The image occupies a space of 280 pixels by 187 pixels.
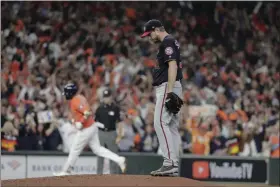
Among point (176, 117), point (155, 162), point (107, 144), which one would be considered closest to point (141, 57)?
point (155, 162)

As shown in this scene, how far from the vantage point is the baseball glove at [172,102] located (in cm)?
944

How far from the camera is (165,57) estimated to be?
9.59m

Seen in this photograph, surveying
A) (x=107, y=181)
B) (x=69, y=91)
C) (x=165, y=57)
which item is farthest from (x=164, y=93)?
(x=69, y=91)

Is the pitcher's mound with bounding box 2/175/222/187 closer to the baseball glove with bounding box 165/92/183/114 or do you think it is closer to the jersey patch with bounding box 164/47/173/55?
the baseball glove with bounding box 165/92/183/114

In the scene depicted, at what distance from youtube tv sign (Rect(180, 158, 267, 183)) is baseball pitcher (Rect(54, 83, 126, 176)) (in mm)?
4162

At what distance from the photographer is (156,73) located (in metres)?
9.78

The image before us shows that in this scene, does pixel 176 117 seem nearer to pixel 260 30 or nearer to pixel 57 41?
pixel 57 41

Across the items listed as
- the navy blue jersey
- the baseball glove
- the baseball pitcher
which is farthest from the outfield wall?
the baseball glove

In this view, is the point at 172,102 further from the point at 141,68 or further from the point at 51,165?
the point at 141,68

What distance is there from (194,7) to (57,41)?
19.0 feet

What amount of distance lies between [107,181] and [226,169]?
10.4 meters

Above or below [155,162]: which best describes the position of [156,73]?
above

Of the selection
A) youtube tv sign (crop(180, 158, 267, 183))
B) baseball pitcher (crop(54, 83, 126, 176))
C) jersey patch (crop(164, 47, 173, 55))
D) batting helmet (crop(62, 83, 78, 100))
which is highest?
jersey patch (crop(164, 47, 173, 55))

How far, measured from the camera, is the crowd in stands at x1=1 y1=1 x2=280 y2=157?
64.4 feet
